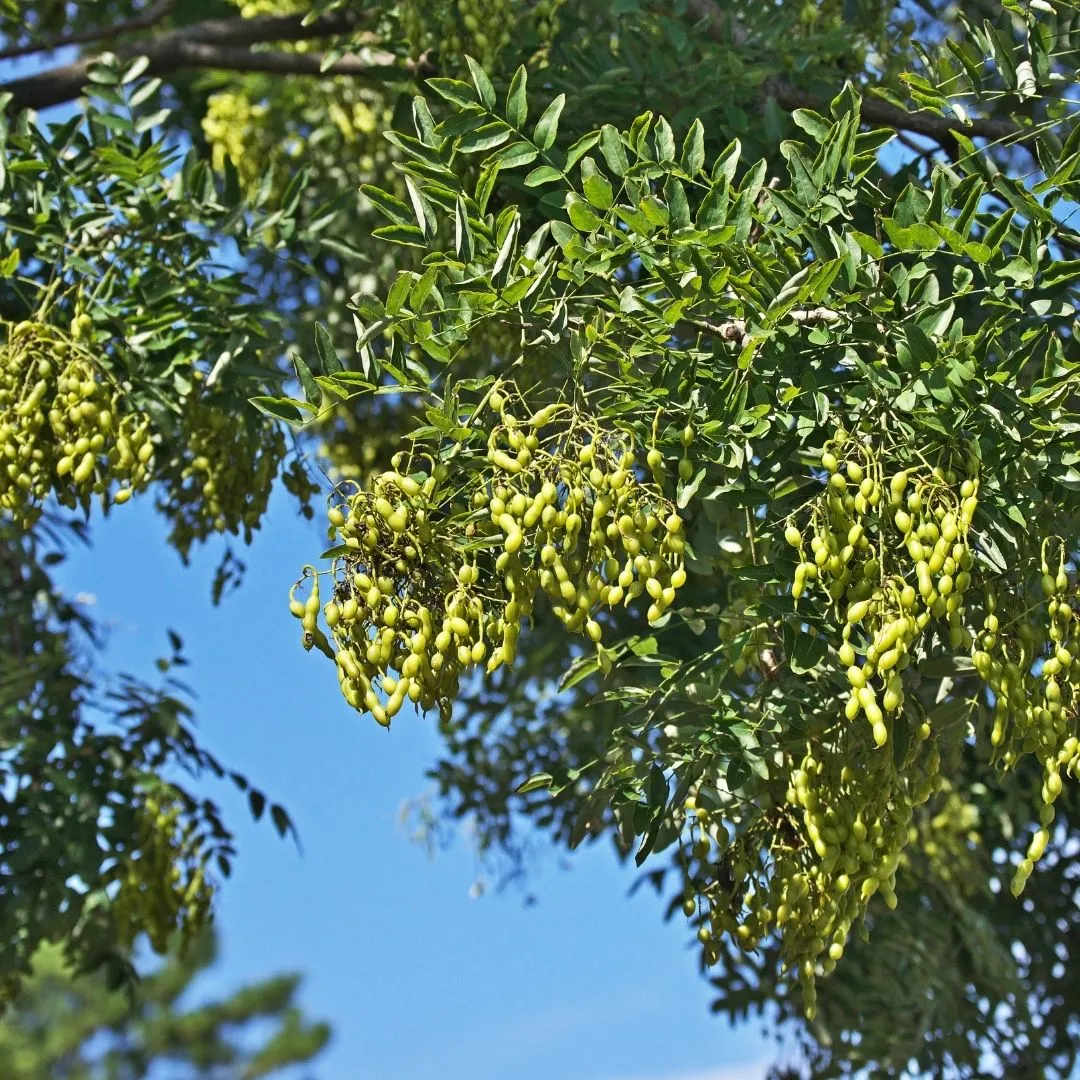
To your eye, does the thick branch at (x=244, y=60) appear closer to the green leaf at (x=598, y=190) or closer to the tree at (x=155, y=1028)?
the green leaf at (x=598, y=190)

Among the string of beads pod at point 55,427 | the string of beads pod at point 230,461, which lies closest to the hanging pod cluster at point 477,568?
the string of beads pod at point 55,427

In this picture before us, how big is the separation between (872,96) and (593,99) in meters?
0.51

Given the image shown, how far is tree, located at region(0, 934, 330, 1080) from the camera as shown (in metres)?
12.9

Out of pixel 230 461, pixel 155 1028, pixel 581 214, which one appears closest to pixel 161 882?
pixel 230 461

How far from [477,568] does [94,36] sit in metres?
2.31

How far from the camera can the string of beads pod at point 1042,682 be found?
1657 mm

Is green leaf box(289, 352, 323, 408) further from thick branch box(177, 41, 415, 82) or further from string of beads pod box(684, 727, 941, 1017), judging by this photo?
thick branch box(177, 41, 415, 82)

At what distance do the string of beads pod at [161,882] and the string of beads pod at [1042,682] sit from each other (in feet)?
6.67

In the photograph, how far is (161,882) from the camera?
10.7 feet

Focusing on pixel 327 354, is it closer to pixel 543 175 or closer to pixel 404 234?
pixel 404 234

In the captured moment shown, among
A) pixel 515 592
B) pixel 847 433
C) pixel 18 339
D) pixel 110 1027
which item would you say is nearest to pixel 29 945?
pixel 18 339

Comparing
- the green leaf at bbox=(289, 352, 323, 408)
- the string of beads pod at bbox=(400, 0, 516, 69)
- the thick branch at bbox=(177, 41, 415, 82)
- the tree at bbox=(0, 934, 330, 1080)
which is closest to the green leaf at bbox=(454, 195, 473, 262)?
the green leaf at bbox=(289, 352, 323, 408)

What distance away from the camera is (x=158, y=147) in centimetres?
258

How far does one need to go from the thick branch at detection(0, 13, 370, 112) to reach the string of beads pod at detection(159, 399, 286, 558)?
951mm
